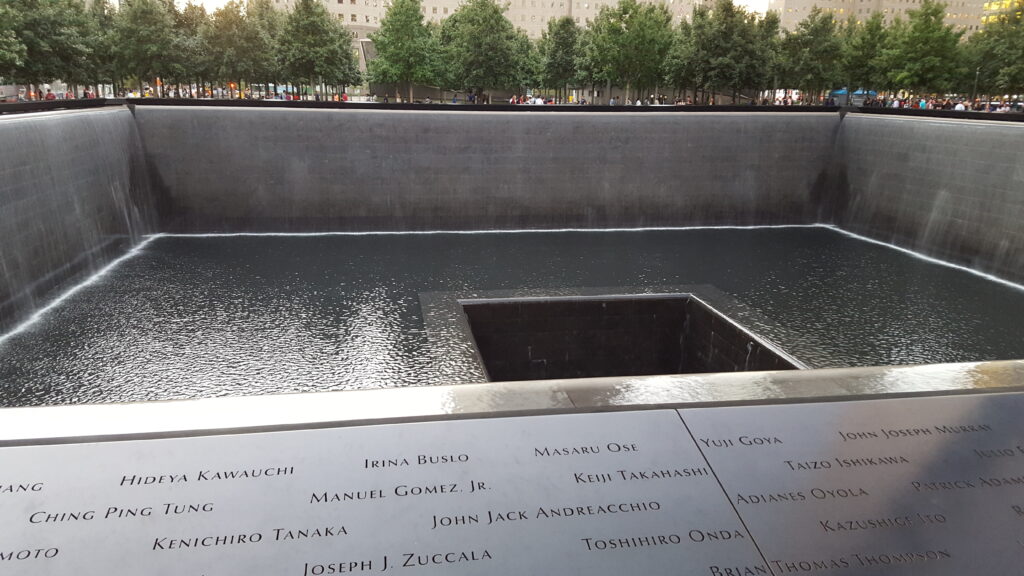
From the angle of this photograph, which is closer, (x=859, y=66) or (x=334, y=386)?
(x=334, y=386)

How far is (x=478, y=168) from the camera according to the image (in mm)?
14680

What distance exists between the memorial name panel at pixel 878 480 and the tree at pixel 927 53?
118 ft

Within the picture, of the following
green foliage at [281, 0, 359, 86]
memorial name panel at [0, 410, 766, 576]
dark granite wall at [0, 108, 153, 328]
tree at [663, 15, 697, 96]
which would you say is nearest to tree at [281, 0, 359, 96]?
green foliage at [281, 0, 359, 86]

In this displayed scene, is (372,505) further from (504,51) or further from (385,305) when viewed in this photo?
(504,51)

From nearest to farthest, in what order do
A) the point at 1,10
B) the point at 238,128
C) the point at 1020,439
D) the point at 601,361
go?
the point at 1020,439 → the point at 601,361 → the point at 238,128 → the point at 1,10

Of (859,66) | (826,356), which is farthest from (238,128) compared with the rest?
(859,66)

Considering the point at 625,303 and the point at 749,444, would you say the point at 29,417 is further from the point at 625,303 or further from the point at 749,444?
the point at 625,303

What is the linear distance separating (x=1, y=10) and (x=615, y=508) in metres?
25.1

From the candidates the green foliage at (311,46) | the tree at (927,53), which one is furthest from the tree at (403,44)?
the tree at (927,53)

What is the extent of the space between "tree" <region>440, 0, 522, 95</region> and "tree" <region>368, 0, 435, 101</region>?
1.90m

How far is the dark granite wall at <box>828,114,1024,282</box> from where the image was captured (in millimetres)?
11547

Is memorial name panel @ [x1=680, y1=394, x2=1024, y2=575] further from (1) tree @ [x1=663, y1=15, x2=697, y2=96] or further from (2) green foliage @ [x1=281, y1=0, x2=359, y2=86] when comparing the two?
(2) green foliage @ [x1=281, y1=0, x2=359, y2=86]

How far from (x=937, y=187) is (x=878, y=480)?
41.4 feet

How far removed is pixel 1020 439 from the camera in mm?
2461
